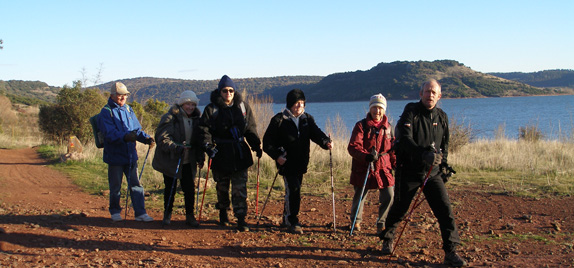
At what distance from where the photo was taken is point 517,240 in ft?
18.6

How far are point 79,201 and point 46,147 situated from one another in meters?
9.20

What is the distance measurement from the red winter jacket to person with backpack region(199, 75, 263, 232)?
4.11ft

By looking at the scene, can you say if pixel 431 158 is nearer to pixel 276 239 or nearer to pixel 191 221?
pixel 276 239

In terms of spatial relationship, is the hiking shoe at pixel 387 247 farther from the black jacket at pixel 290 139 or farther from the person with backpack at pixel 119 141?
the person with backpack at pixel 119 141

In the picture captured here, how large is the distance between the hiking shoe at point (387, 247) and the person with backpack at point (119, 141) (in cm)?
318

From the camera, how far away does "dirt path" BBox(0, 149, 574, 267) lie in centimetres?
491

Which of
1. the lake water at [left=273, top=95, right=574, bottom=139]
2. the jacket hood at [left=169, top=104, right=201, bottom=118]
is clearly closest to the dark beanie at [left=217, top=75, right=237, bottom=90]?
the jacket hood at [left=169, top=104, right=201, bottom=118]

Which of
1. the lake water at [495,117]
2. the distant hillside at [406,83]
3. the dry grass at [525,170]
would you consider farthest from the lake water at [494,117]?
the distant hillside at [406,83]

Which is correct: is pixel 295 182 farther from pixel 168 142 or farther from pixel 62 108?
pixel 62 108

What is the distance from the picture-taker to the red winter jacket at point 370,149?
568cm

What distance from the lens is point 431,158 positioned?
452cm

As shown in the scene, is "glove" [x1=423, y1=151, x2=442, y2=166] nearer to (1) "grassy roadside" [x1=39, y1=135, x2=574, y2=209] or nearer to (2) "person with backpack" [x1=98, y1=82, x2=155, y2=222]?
(2) "person with backpack" [x1=98, y1=82, x2=155, y2=222]

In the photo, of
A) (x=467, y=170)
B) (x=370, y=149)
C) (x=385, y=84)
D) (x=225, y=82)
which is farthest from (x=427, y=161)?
(x=385, y=84)

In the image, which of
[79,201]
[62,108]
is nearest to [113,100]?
[79,201]
